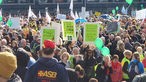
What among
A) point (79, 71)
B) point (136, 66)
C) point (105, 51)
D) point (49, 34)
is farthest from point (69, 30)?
point (79, 71)

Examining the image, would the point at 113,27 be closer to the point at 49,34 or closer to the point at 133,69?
the point at 49,34

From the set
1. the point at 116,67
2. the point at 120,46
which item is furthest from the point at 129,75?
the point at 120,46

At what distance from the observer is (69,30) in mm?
13953

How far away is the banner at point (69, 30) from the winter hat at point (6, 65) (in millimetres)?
9687

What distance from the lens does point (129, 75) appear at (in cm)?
1084

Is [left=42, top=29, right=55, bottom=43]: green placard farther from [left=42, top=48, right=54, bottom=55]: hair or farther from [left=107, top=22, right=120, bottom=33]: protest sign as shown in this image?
[left=107, top=22, right=120, bottom=33]: protest sign

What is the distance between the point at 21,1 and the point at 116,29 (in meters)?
39.6

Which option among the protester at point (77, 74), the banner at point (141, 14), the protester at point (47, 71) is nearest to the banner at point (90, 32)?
the protester at point (77, 74)

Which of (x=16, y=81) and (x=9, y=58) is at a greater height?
(x=9, y=58)

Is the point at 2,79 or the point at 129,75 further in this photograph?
the point at 129,75

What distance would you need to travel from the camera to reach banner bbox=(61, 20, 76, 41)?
13.8 meters

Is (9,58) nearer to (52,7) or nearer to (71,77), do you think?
(71,77)

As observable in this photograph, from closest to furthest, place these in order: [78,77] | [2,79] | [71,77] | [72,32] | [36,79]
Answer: [2,79]
[36,79]
[71,77]
[78,77]
[72,32]

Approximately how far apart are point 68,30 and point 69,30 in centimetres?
3
